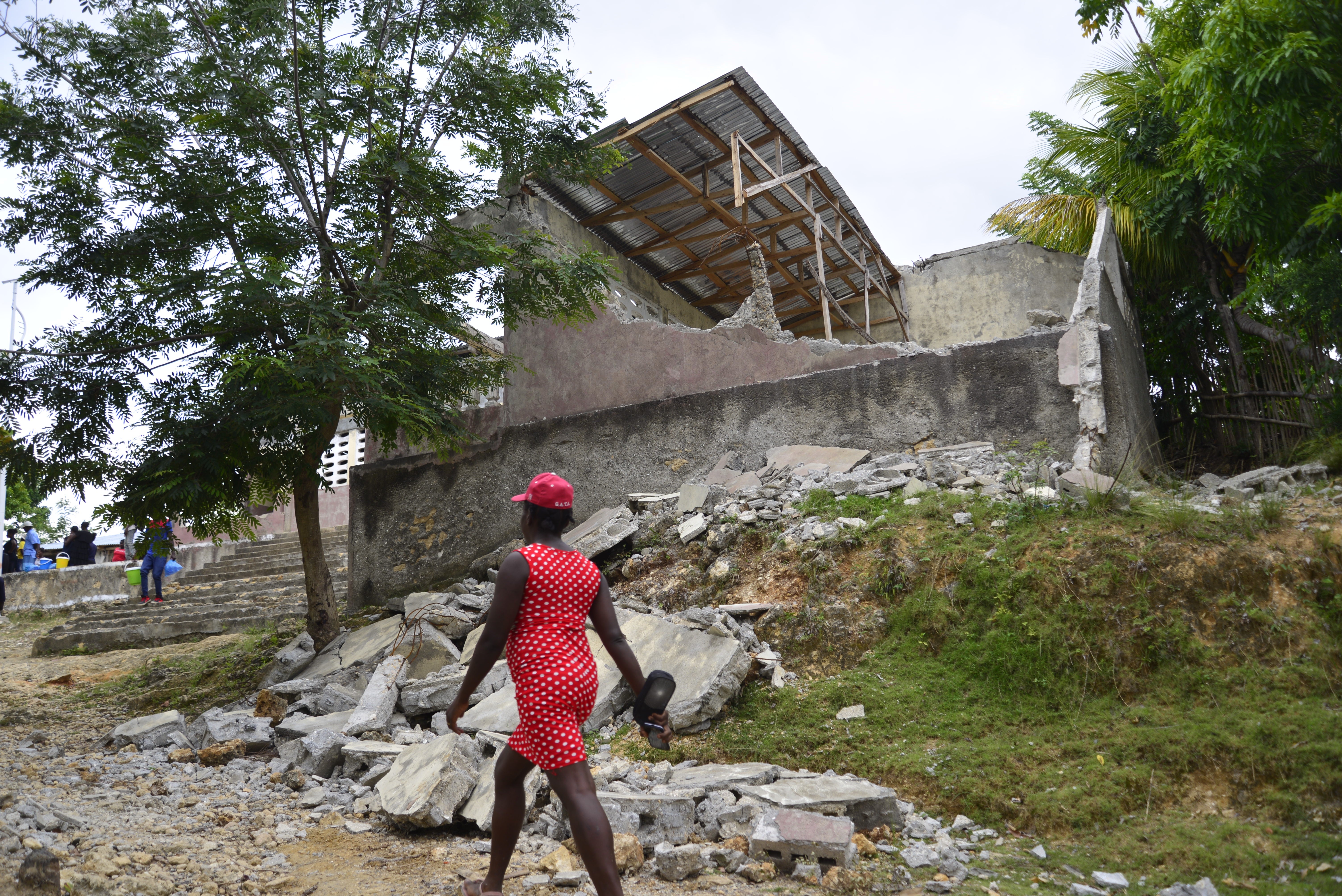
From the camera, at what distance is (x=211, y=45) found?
6.79 metres

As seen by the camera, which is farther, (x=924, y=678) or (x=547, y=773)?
(x=924, y=678)

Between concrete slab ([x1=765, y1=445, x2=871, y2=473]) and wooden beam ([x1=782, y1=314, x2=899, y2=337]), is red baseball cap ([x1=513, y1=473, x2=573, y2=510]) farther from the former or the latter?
wooden beam ([x1=782, y1=314, x2=899, y2=337])

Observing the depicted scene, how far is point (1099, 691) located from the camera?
413cm

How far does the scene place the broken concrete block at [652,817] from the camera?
3.45 meters

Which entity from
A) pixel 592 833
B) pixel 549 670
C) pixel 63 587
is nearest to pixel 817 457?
pixel 549 670

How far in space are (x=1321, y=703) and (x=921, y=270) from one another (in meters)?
10.3

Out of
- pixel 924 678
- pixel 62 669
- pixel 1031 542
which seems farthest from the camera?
pixel 62 669

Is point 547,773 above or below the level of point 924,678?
above

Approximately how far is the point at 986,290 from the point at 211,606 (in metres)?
11.5

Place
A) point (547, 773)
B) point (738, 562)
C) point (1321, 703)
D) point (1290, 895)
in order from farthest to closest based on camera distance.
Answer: point (738, 562)
point (1321, 703)
point (1290, 895)
point (547, 773)

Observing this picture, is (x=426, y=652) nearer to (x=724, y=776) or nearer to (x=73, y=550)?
(x=724, y=776)

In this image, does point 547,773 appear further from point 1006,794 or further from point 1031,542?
point 1031,542

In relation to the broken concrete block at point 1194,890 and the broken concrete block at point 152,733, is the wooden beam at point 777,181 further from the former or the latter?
the broken concrete block at point 1194,890

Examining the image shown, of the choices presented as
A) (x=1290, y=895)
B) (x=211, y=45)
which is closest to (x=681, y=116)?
(x=211, y=45)
